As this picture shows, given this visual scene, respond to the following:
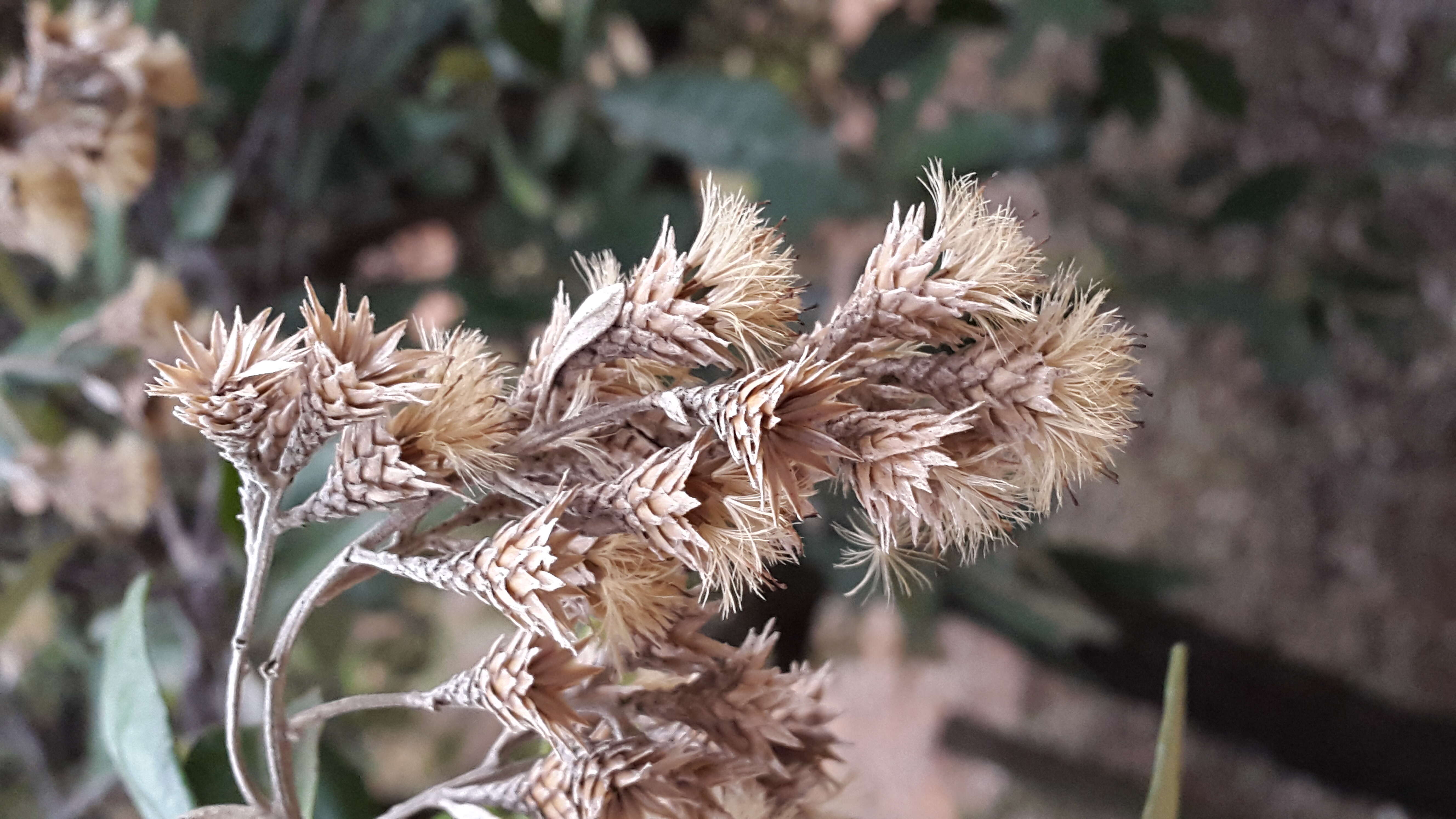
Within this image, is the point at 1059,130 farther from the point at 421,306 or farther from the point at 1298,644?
the point at 1298,644

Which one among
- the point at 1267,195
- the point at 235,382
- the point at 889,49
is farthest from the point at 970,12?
the point at 235,382

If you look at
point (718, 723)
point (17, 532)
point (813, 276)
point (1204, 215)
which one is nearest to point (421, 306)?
point (17, 532)

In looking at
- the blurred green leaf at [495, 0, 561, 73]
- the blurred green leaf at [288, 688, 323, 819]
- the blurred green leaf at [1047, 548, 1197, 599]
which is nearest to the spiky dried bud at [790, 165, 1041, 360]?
the blurred green leaf at [288, 688, 323, 819]

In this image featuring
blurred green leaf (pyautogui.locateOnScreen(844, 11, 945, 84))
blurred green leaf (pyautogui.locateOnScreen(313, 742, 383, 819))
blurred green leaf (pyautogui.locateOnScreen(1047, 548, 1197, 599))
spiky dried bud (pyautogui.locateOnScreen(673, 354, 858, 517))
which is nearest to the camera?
spiky dried bud (pyautogui.locateOnScreen(673, 354, 858, 517))

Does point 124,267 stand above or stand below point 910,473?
above

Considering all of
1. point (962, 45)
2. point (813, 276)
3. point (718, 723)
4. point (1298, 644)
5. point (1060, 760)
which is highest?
point (962, 45)

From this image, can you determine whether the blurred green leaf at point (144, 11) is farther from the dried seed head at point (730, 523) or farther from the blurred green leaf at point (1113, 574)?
the blurred green leaf at point (1113, 574)

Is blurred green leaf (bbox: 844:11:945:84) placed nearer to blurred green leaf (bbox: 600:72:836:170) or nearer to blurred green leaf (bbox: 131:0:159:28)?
blurred green leaf (bbox: 600:72:836:170)
